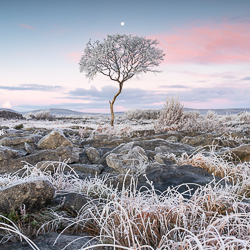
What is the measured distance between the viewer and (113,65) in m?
20.2

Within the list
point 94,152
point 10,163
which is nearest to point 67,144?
point 94,152

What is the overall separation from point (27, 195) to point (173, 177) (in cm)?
166

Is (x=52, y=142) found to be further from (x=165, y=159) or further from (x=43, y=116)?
(x=43, y=116)

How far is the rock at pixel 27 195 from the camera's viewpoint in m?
1.92

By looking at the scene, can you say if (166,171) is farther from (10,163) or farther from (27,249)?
(10,163)

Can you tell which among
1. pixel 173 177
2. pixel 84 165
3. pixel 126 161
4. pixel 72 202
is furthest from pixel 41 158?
pixel 173 177

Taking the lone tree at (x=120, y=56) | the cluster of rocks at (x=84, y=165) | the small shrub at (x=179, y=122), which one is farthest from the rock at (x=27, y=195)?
the lone tree at (x=120, y=56)

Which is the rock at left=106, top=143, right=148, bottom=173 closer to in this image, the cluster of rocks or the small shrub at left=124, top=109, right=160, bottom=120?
the cluster of rocks

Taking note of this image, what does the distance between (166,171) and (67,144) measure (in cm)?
237

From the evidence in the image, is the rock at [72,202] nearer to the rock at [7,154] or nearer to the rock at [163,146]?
the rock at [7,154]

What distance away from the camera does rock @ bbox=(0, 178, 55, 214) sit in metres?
1.92

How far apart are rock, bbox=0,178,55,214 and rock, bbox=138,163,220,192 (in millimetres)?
1117

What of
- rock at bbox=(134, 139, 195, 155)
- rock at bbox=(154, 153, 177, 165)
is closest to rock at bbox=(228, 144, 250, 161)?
rock at bbox=(134, 139, 195, 155)

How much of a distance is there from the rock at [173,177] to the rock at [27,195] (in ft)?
3.67
